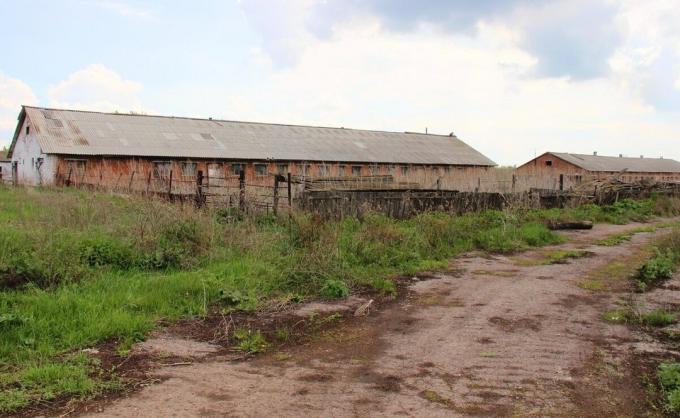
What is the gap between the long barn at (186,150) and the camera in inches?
997

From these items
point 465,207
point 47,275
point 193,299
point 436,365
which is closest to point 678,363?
point 436,365

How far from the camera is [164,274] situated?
8047mm

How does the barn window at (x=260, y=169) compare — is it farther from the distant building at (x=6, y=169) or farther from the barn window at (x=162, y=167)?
the distant building at (x=6, y=169)

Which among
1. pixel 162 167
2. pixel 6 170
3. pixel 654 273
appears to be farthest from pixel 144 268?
pixel 6 170

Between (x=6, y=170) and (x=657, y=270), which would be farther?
(x=6, y=170)

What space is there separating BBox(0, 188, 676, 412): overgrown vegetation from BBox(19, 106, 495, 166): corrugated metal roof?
564 inches

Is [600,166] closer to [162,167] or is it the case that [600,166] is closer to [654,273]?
[162,167]

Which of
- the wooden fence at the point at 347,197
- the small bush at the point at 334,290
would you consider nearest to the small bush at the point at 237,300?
the small bush at the point at 334,290

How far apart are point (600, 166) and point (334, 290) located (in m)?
45.6

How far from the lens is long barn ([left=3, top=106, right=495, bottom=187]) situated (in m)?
25.3

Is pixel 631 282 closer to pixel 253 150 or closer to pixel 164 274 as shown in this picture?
pixel 164 274


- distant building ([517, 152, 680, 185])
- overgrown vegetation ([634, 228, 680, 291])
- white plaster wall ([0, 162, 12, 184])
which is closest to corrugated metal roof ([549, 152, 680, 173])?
distant building ([517, 152, 680, 185])

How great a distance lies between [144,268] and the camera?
26.8ft

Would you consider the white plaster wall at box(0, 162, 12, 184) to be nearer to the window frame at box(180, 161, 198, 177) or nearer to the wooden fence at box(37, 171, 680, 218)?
the wooden fence at box(37, 171, 680, 218)
